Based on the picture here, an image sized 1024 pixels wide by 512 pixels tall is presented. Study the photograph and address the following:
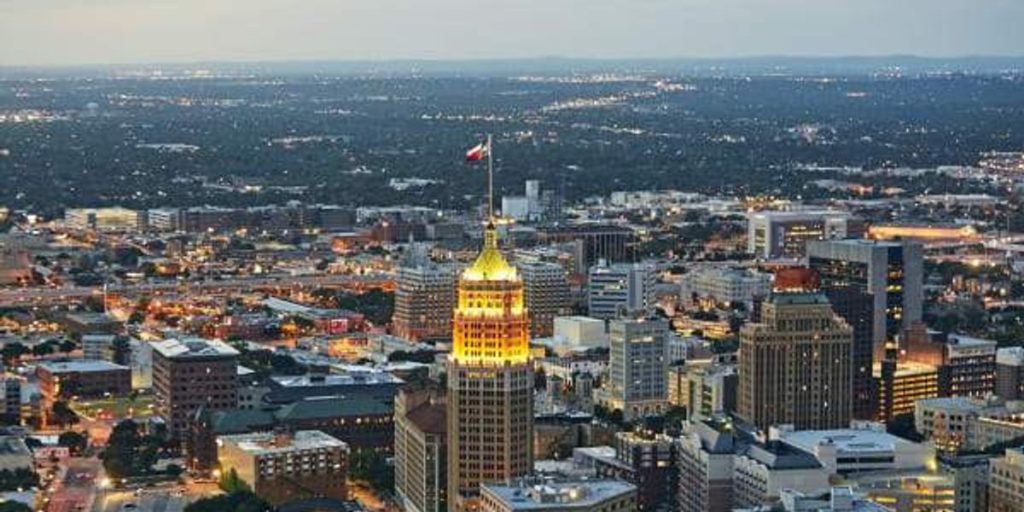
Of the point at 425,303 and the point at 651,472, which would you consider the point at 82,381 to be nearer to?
the point at 425,303

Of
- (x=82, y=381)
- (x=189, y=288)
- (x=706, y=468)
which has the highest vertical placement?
(x=706, y=468)

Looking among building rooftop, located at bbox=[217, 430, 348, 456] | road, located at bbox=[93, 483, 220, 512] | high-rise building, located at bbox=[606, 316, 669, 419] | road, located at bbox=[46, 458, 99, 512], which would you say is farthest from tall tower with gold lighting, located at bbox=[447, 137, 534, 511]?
high-rise building, located at bbox=[606, 316, 669, 419]

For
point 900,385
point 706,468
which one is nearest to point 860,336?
point 900,385

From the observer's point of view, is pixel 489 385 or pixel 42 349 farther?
pixel 42 349

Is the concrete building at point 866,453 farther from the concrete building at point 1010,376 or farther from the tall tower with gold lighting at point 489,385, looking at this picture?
the concrete building at point 1010,376

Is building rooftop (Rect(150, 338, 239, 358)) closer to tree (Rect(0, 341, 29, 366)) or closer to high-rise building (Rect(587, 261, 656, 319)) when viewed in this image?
tree (Rect(0, 341, 29, 366))

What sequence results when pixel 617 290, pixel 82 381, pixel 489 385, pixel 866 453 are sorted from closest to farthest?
pixel 489 385 → pixel 866 453 → pixel 82 381 → pixel 617 290
